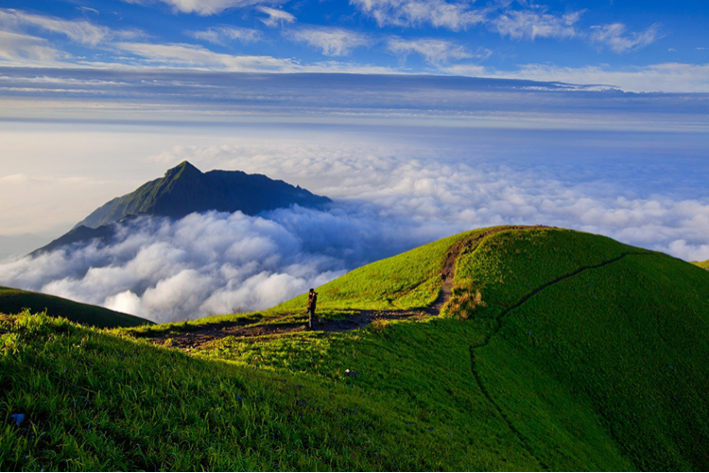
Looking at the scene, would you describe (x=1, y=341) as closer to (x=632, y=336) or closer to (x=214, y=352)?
(x=214, y=352)

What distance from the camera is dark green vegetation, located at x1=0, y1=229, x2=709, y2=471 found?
8.55m

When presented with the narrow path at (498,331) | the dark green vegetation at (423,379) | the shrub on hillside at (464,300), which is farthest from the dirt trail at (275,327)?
the narrow path at (498,331)

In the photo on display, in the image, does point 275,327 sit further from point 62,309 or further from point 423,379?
point 62,309

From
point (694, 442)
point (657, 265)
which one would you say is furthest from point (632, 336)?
point (657, 265)

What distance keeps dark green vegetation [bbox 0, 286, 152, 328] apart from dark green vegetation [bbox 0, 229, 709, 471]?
56999 mm

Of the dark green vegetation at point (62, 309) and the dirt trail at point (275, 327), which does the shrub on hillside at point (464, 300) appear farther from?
the dark green vegetation at point (62, 309)

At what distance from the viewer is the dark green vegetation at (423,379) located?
8555mm

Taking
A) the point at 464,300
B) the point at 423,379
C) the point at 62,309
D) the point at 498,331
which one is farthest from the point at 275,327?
the point at 62,309

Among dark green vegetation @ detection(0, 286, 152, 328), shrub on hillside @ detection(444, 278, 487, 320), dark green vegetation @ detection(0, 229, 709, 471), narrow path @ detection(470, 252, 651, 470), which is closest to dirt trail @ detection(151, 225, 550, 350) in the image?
dark green vegetation @ detection(0, 229, 709, 471)

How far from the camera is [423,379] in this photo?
22.6 m

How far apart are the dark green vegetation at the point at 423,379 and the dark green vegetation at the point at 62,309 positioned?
5700 centimetres

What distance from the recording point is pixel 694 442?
1261 inches

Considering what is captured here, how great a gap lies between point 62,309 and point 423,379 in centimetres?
9208

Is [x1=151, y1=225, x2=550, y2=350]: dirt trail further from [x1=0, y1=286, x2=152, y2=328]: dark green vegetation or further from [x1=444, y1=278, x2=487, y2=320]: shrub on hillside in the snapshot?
[x1=0, y1=286, x2=152, y2=328]: dark green vegetation
